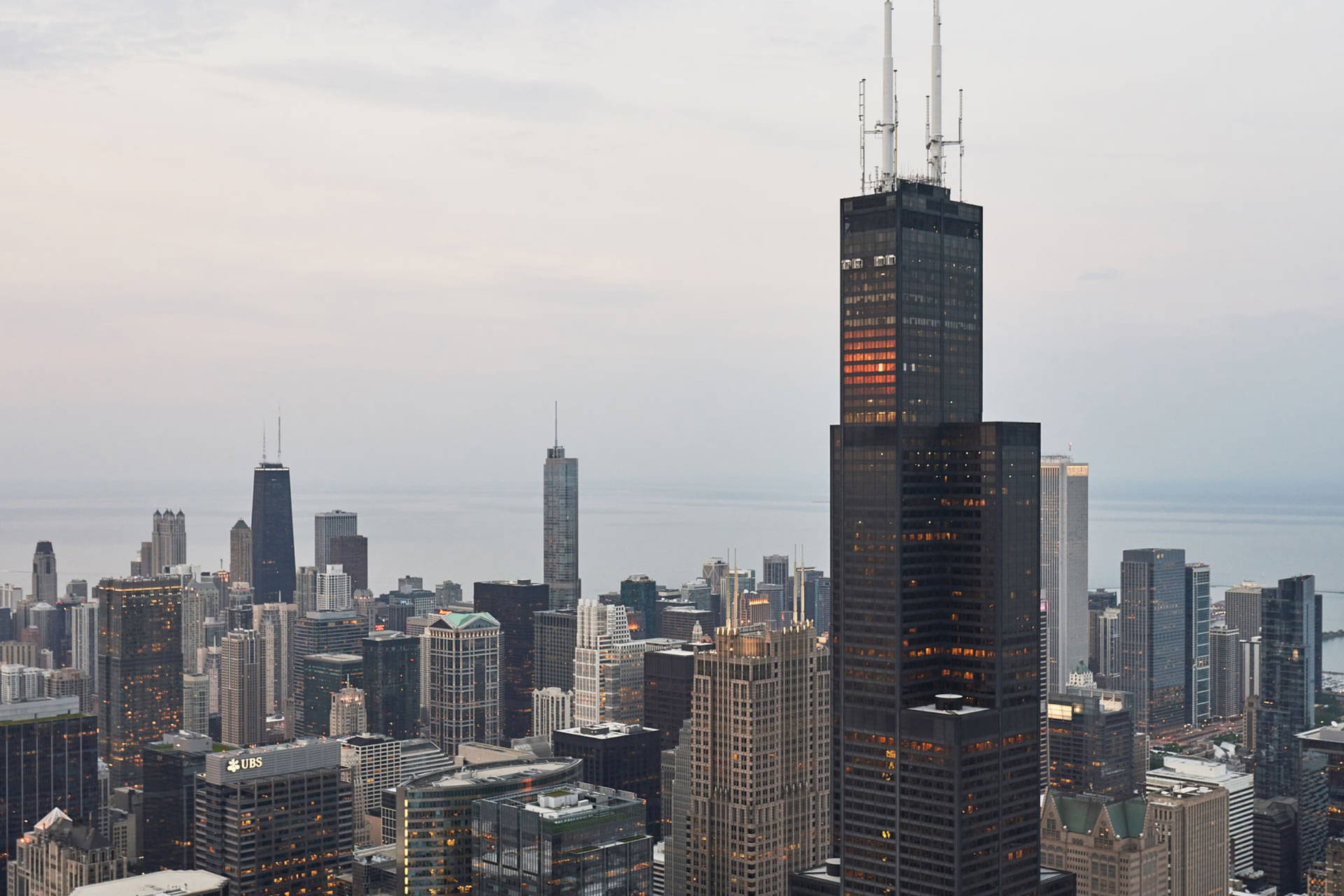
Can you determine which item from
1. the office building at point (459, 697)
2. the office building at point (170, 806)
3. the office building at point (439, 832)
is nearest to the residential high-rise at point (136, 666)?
the office building at point (459, 697)

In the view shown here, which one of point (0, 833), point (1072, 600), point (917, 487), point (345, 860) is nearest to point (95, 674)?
point (0, 833)

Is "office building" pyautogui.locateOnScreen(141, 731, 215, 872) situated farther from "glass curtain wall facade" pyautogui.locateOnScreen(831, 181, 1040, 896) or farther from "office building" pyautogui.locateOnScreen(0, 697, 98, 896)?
"glass curtain wall facade" pyautogui.locateOnScreen(831, 181, 1040, 896)

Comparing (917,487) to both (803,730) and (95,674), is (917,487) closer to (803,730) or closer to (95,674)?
(803,730)

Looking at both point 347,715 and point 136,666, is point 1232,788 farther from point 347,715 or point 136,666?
point 136,666

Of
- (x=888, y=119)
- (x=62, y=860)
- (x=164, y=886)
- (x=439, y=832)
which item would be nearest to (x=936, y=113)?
(x=888, y=119)

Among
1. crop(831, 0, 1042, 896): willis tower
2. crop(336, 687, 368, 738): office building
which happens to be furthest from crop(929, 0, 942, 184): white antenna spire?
crop(336, 687, 368, 738): office building

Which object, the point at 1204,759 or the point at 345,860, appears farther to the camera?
the point at 1204,759

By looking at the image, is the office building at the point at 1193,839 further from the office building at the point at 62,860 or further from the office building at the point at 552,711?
the office building at the point at 552,711
